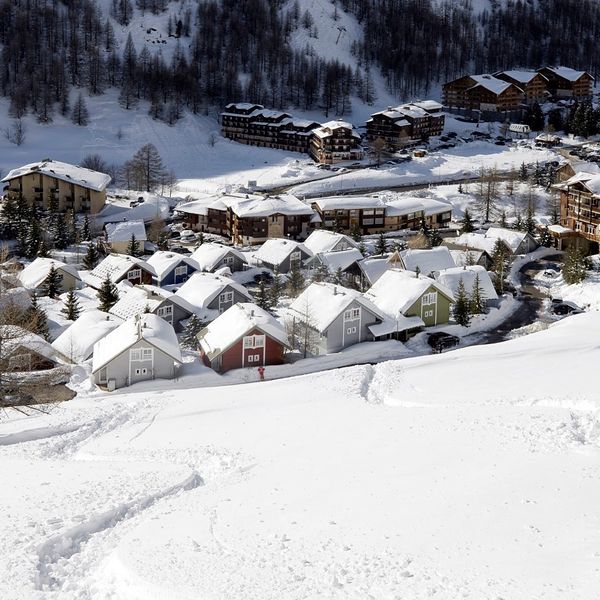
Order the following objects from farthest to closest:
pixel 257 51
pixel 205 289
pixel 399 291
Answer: pixel 257 51 < pixel 205 289 < pixel 399 291

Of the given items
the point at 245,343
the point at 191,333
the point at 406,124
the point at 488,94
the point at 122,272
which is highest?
the point at 488,94

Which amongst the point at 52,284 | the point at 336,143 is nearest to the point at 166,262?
the point at 52,284

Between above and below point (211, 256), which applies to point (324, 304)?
A: above

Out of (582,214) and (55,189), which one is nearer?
(582,214)

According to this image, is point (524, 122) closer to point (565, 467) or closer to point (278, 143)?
point (278, 143)

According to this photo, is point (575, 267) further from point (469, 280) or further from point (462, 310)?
point (462, 310)

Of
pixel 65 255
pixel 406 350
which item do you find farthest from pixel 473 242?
pixel 65 255

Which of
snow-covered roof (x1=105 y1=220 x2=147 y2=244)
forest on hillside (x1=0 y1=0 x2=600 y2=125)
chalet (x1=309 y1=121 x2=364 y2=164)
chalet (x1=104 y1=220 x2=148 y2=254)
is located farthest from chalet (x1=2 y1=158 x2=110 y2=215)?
A: forest on hillside (x1=0 y1=0 x2=600 y2=125)

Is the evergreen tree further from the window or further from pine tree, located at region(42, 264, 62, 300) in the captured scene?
pine tree, located at region(42, 264, 62, 300)
